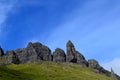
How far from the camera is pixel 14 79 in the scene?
651ft

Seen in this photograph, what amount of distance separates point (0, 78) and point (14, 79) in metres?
12.4

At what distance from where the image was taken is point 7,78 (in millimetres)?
195375

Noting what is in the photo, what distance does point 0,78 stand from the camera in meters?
189

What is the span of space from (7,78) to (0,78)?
720 cm

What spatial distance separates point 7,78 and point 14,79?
5552 millimetres
